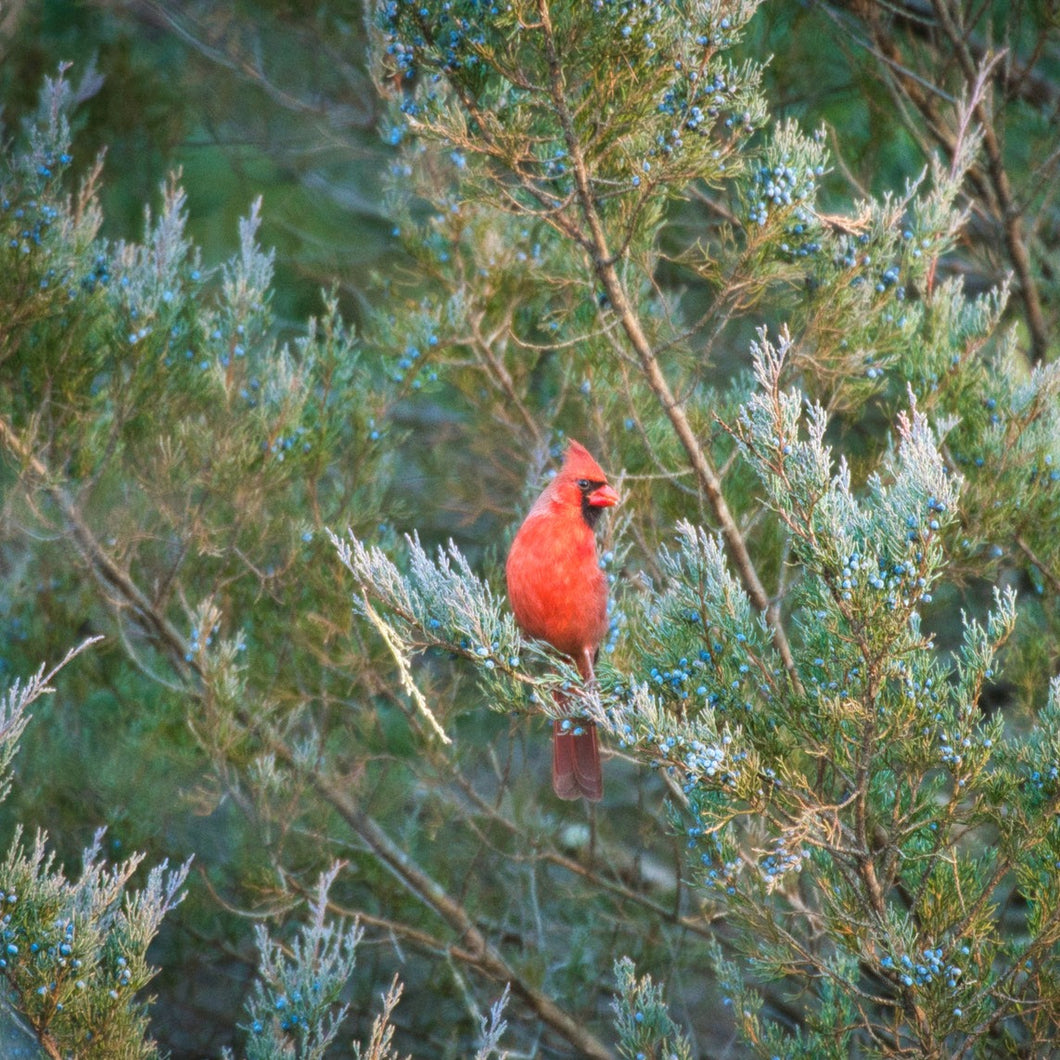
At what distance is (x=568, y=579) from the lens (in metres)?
3.79

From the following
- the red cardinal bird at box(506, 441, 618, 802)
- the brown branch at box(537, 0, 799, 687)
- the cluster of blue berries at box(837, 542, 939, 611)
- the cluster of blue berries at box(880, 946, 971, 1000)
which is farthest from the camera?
the red cardinal bird at box(506, 441, 618, 802)

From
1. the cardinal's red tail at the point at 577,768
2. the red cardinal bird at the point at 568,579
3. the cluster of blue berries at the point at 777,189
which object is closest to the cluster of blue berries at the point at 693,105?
the cluster of blue berries at the point at 777,189

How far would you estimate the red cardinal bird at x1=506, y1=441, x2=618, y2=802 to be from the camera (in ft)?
12.5

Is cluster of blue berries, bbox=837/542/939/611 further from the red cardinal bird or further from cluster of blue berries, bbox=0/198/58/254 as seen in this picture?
cluster of blue berries, bbox=0/198/58/254

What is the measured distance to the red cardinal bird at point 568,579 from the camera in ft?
12.5

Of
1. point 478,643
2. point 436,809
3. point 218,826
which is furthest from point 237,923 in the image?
point 478,643

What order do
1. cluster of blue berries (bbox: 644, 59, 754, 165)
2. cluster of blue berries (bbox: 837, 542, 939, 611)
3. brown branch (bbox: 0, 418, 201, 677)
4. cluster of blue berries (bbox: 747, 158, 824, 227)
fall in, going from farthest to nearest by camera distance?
brown branch (bbox: 0, 418, 201, 677) → cluster of blue berries (bbox: 747, 158, 824, 227) → cluster of blue berries (bbox: 644, 59, 754, 165) → cluster of blue berries (bbox: 837, 542, 939, 611)

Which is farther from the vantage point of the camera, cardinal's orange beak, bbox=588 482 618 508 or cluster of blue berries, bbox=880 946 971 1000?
cardinal's orange beak, bbox=588 482 618 508

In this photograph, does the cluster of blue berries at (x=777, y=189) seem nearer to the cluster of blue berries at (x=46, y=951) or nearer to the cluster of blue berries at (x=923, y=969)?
the cluster of blue berries at (x=923, y=969)

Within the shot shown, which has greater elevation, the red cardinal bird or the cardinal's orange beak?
the cardinal's orange beak

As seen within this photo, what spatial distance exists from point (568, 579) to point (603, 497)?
10.1 inches

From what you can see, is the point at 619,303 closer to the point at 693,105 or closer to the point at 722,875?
the point at 693,105

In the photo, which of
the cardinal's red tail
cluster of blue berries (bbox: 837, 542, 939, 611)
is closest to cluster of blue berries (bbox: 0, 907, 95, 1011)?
the cardinal's red tail

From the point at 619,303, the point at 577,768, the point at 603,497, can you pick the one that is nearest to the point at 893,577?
the point at 619,303
